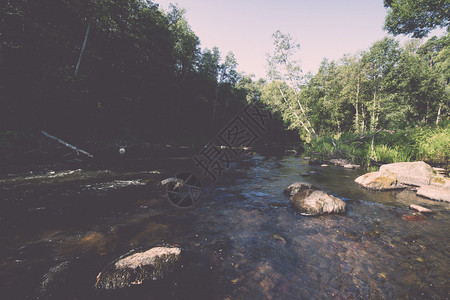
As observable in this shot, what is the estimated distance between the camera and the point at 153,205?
511 cm

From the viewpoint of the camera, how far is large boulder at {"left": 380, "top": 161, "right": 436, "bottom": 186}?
6.75 meters

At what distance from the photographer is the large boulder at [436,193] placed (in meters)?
5.39

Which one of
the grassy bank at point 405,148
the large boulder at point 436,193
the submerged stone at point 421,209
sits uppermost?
the grassy bank at point 405,148

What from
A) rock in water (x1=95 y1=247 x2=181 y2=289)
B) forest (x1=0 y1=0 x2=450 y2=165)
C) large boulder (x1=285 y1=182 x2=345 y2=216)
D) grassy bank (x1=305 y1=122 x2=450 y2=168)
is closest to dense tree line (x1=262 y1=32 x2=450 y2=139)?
forest (x1=0 y1=0 x2=450 y2=165)

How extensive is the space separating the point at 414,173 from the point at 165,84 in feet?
97.3

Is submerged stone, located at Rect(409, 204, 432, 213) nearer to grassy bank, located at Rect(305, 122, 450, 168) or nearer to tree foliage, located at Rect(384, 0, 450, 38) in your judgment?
grassy bank, located at Rect(305, 122, 450, 168)

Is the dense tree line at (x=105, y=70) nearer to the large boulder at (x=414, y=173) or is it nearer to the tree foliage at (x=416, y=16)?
the large boulder at (x=414, y=173)

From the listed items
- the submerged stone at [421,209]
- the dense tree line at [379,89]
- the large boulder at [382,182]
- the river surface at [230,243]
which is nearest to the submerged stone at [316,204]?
the river surface at [230,243]

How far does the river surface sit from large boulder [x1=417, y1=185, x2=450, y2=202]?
346 millimetres

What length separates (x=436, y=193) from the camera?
219 inches

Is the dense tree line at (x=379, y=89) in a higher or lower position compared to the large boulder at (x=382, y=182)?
higher

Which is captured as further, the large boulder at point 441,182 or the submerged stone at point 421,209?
the large boulder at point 441,182

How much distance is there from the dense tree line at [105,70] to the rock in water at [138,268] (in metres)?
14.9

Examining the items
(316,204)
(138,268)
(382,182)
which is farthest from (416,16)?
(138,268)
